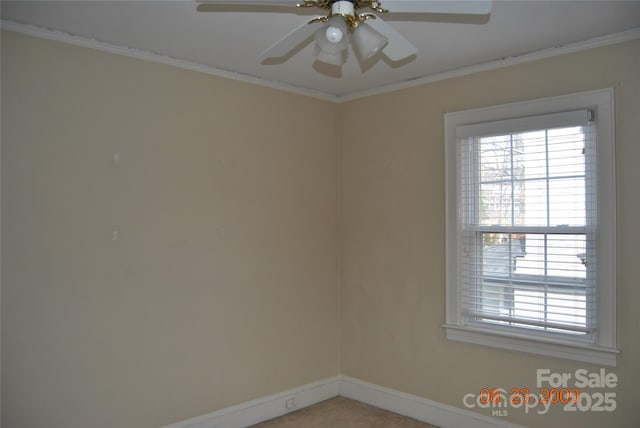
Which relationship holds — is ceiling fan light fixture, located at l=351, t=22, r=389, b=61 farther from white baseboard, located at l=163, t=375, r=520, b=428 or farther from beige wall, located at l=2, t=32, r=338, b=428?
white baseboard, located at l=163, t=375, r=520, b=428

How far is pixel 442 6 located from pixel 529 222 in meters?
1.84

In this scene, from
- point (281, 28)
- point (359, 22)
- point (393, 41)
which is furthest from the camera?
point (281, 28)

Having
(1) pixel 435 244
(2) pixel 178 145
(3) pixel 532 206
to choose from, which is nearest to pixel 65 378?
(2) pixel 178 145

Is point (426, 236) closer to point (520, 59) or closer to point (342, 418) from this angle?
point (520, 59)

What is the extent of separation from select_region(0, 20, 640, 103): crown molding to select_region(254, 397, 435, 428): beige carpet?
2538 millimetres

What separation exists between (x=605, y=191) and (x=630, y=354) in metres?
0.94

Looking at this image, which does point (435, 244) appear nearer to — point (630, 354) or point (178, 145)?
point (630, 354)

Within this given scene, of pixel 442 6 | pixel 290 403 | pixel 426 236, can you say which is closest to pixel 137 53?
pixel 442 6

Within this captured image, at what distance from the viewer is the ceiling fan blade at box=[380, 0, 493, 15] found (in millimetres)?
1793

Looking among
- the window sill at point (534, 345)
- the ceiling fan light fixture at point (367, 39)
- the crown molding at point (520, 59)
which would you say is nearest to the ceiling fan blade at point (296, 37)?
the ceiling fan light fixture at point (367, 39)

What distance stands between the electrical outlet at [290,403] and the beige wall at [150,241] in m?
0.10

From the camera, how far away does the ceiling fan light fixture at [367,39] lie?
80.0 inches

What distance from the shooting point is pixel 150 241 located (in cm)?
320
